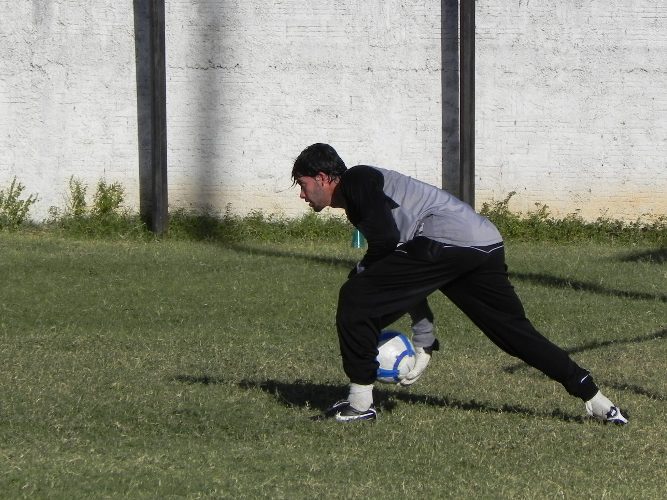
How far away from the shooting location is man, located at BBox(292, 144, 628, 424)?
6105 mm

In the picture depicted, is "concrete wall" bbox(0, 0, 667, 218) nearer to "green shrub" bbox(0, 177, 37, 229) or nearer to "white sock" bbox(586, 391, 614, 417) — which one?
"green shrub" bbox(0, 177, 37, 229)

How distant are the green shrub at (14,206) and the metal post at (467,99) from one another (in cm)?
565

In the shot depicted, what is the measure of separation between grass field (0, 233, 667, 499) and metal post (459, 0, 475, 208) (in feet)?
9.78

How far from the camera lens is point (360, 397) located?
21.0ft

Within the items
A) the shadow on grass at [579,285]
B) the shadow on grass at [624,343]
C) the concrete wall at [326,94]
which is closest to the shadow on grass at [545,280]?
the shadow on grass at [579,285]

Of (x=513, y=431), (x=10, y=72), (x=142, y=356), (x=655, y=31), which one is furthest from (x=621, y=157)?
(x=513, y=431)

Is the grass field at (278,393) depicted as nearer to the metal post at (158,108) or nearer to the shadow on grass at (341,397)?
the shadow on grass at (341,397)

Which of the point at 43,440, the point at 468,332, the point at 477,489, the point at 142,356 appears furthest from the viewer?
the point at 468,332

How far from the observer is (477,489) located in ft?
17.6

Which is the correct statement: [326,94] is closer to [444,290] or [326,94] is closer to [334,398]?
[334,398]

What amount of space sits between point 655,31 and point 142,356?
Answer: 9932 millimetres

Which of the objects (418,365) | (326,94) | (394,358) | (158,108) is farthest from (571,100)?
(394,358)

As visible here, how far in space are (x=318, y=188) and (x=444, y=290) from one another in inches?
34.9

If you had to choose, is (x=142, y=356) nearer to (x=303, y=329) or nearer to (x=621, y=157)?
(x=303, y=329)
